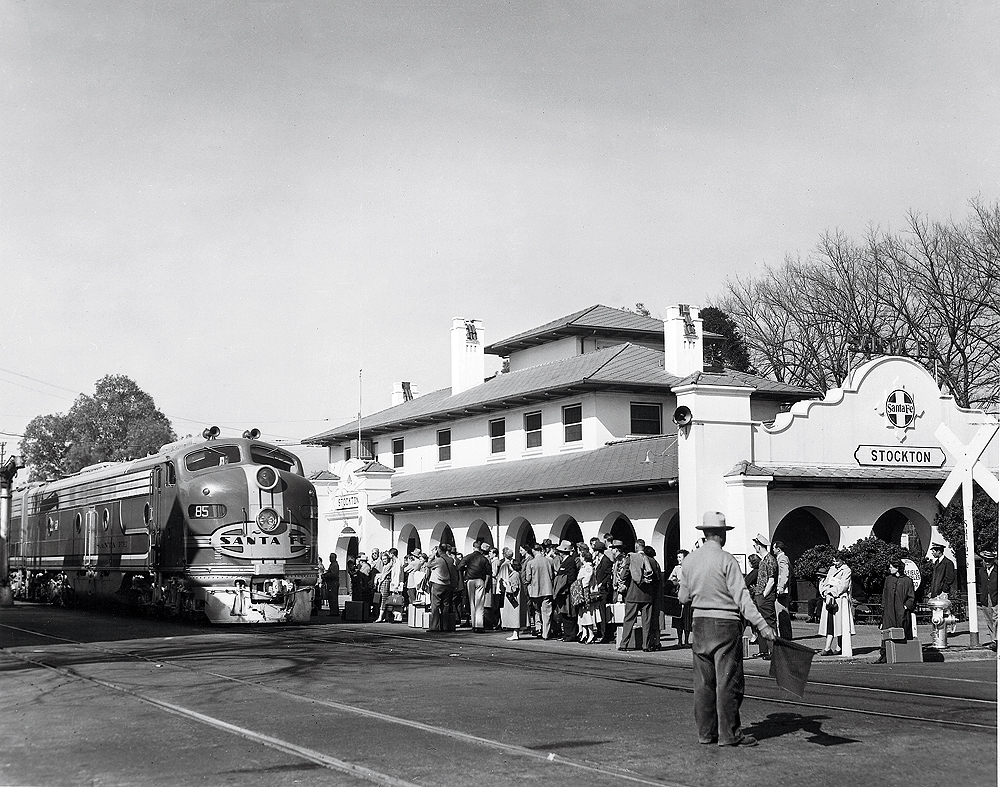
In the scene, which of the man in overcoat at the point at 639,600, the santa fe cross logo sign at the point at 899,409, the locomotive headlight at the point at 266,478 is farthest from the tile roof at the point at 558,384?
the man in overcoat at the point at 639,600

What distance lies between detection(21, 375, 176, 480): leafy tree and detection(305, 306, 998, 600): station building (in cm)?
3098

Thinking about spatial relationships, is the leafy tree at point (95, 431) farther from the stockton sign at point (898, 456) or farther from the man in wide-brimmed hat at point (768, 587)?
the man in wide-brimmed hat at point (768, 587)

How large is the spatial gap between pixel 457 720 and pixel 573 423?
81.5 feet

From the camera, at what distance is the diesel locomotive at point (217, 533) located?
950 inches

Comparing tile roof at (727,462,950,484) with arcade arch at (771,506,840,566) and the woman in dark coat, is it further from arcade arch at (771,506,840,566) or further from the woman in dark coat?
the woman in dark coat

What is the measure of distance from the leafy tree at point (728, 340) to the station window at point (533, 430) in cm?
2129

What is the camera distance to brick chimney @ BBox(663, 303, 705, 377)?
36375mm

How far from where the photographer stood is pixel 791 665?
369 inches

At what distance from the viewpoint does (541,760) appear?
8.61m

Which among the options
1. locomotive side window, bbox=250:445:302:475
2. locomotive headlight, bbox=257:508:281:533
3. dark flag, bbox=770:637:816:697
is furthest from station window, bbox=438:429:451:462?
dark flag, bbox=770:637:816:697

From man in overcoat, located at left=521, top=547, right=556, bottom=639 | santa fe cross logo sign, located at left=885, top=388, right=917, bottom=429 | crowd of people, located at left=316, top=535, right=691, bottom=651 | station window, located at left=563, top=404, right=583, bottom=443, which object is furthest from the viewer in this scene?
station window, located at left=563, top=404, right=583, bottom=443

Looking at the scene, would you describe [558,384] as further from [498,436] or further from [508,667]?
[508,667]

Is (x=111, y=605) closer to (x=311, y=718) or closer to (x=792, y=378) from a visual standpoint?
(x=311, y=718)

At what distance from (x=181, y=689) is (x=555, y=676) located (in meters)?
4.43
